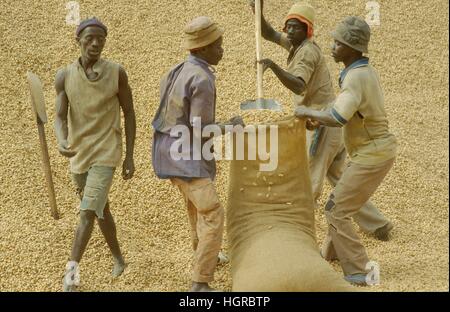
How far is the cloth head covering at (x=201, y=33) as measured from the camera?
4234 millimetres

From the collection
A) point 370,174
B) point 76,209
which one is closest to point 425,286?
point 370,174

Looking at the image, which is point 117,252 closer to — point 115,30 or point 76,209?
point 76,209

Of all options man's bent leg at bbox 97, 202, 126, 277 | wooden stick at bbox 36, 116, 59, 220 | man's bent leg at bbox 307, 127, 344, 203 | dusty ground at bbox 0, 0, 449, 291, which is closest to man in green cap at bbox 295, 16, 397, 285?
dusty ground at bbox 0, 0, 449, 291

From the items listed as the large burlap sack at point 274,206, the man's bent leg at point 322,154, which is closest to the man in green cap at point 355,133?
the large burlap sack at point 274,206

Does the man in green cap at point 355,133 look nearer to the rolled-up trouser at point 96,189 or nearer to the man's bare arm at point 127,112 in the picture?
the man's bare arm at point 127,112

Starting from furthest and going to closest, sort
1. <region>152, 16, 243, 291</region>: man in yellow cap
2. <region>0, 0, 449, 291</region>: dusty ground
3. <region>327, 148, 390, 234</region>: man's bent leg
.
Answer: <region>327, 148, 390, 234</region>: man's bent leg → <region>0, 0, 449, 291</region>: dusty ground → <region>152, 16, 243, 291</region>: man in yellow cap

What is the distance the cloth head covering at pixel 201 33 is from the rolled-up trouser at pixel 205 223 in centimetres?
69

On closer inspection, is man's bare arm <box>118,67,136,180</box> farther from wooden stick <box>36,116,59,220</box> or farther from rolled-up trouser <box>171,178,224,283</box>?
wooden stick <box>36,116,59,220</box>

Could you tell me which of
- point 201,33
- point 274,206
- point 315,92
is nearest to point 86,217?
point 274,206

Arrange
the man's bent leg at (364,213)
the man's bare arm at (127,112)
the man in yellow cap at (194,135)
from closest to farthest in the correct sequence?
1. the man in yellow cap at (194,135)
2. the man's bare arm at (127,112)
3. the man's bent leg at (364,213)

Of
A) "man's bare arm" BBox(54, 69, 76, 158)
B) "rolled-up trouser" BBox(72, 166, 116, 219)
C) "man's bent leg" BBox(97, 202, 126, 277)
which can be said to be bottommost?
"man's bent leg" BBox(97, 202, 126, 277)

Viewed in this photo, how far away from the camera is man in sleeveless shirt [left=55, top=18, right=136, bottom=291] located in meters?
4.34

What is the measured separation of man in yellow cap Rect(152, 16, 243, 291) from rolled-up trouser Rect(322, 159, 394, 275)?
667 millimetres

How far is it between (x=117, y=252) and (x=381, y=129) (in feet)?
5.21
